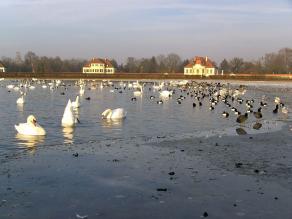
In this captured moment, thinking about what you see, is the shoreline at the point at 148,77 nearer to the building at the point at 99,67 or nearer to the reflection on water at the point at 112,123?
the building at the point at 99,67

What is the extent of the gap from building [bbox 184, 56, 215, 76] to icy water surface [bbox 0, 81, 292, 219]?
129 meters

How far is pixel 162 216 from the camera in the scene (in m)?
8.07

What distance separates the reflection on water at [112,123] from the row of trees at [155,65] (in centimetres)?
12932

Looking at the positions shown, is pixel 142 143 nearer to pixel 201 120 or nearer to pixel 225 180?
pixel 225 180

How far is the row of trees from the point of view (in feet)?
500

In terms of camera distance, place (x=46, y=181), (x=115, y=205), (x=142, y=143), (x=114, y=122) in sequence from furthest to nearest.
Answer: (x=114, y=122) < (x=142, y=143) < (x=46, y=181) < (x=115, y=205)

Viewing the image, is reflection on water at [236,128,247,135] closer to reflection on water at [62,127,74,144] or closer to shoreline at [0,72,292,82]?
reflection on water at [62,127,74,144]

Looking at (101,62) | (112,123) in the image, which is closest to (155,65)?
(101,62)

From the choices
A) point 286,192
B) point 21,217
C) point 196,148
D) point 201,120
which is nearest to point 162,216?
point 21,217

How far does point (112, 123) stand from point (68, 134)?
406 centimetres

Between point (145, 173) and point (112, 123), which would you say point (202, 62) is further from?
point (145, 173)

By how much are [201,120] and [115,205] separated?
15.9m

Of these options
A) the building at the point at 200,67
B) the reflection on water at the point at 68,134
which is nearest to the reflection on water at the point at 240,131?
the reflection on water at the point at 68,134

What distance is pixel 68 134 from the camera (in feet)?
58.1
